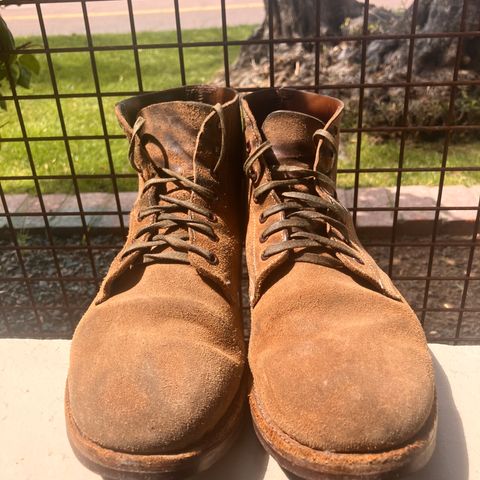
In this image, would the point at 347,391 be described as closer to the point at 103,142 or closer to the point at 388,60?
the point at 388,60

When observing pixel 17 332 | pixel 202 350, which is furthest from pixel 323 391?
pixel 17 332

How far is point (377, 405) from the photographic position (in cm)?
67

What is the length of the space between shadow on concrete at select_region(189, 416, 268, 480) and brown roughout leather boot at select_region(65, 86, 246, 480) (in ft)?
0.24

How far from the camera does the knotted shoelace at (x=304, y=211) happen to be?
882 millimetres

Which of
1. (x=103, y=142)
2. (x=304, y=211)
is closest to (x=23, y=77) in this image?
(x=304, y=211)

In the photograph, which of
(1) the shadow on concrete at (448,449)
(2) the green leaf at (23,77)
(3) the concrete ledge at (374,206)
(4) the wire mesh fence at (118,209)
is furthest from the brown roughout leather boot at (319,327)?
(3) the concrete ledge at (374,206)

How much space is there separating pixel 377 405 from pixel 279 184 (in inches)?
15.8

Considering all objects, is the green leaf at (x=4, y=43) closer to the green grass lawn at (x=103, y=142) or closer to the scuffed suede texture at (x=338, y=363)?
the scuffed suede texture at (x=338, y=363)

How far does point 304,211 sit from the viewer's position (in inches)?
35.9

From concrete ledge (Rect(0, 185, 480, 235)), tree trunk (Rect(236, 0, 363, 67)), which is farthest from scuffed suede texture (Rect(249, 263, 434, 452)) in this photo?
tree trunk (Rect(236, 0, 363, 67))

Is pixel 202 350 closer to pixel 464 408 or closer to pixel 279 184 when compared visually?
pixel 279 184

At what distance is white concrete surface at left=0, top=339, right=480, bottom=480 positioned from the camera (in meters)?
0.80

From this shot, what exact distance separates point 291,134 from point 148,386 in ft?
1.57

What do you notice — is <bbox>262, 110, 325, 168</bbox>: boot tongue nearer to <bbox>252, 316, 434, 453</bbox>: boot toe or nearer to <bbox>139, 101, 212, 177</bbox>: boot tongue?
<bbox>139, 101, 212, 177</bbox>: boot tongue
